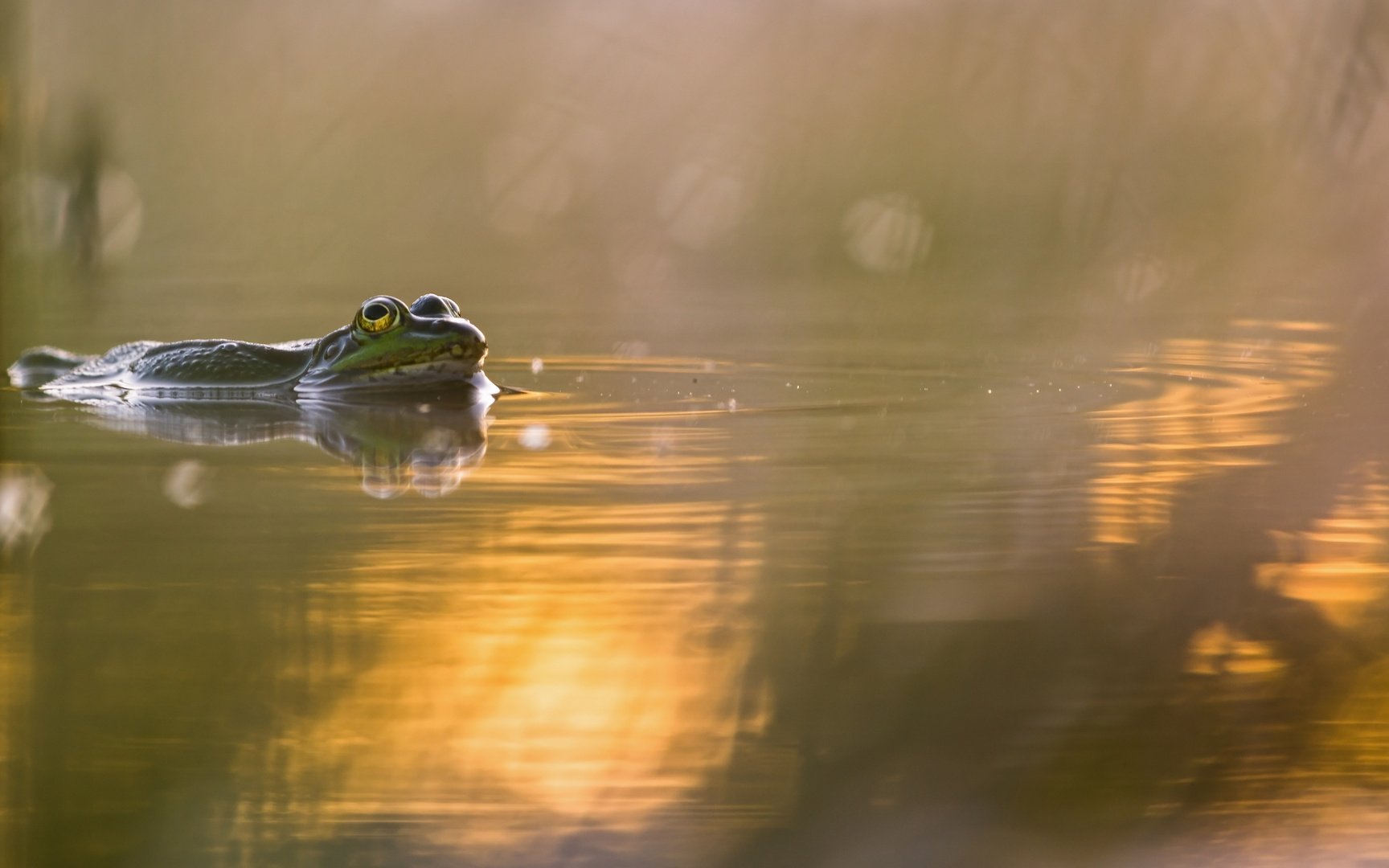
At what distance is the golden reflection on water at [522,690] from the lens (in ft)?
4.25

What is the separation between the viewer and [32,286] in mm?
7000

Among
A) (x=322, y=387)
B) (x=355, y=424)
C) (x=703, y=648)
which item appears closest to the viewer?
(x=703, y=648)

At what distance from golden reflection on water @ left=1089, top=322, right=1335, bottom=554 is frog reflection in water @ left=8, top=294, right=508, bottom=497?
59.5 inches

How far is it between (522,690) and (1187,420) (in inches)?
101

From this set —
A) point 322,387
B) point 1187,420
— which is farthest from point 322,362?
point 1187,420

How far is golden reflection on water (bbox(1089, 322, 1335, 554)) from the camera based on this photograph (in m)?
2.62

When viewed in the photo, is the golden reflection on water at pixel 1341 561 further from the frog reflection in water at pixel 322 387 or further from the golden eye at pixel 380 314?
the golden eye at pixel 380 314

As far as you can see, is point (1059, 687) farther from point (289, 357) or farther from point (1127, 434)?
point (289, 357)

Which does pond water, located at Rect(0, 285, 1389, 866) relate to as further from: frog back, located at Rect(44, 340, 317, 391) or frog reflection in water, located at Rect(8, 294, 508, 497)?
frog back, located at Rect(44, 340, 317, 391)

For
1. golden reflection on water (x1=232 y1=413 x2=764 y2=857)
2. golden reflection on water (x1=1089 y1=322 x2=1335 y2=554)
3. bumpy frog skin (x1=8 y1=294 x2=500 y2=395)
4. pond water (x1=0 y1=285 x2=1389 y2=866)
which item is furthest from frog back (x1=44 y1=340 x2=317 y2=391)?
golden reflection on water (x1=1089 y1=322 x2=1335 y2=554)

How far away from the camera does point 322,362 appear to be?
14.7 feet

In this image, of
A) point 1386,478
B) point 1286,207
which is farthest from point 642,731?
point 1286,207

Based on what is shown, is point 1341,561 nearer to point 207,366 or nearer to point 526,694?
point 526,694

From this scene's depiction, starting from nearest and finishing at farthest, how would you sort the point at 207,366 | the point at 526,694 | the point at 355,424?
the point at 526,694
the point at 355,424
the point at 207,366
